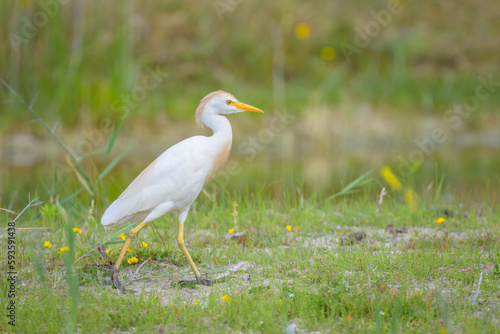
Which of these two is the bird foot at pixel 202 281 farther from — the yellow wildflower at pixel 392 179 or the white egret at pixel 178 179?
the yellow wildflower at pixel 392 179

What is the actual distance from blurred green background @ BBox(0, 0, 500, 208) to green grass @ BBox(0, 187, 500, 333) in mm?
971

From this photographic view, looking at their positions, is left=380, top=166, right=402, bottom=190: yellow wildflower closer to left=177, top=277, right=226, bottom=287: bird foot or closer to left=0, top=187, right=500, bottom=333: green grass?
left=0, top=187, right=500, bottom=333: green grass

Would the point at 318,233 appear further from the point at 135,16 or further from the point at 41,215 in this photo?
the point at 135,16

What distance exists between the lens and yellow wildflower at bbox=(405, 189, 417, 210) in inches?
183

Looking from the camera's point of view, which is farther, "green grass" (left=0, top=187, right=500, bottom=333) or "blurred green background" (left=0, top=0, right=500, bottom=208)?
"blurred green background" (left=0, top=0, right=500, bottom=208)

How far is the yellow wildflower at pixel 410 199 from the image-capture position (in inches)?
183

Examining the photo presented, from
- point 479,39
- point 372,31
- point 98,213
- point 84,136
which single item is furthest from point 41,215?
point 479,39

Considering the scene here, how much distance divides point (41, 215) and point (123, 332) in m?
2.13

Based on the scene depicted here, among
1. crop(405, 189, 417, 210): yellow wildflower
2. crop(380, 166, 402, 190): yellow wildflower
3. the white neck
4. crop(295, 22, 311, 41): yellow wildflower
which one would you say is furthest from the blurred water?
the white neck

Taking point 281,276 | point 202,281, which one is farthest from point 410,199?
point 202,281

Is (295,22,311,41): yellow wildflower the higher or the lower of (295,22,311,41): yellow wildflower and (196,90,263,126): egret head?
the lower

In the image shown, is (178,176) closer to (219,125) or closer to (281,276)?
(219,125)

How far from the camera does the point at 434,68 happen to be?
1296 cm

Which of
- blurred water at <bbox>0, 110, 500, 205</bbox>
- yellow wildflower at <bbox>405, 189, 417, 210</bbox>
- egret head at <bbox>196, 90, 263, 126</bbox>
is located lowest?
blurred water at <bbox>0, 110, 500, 205</bbox>
